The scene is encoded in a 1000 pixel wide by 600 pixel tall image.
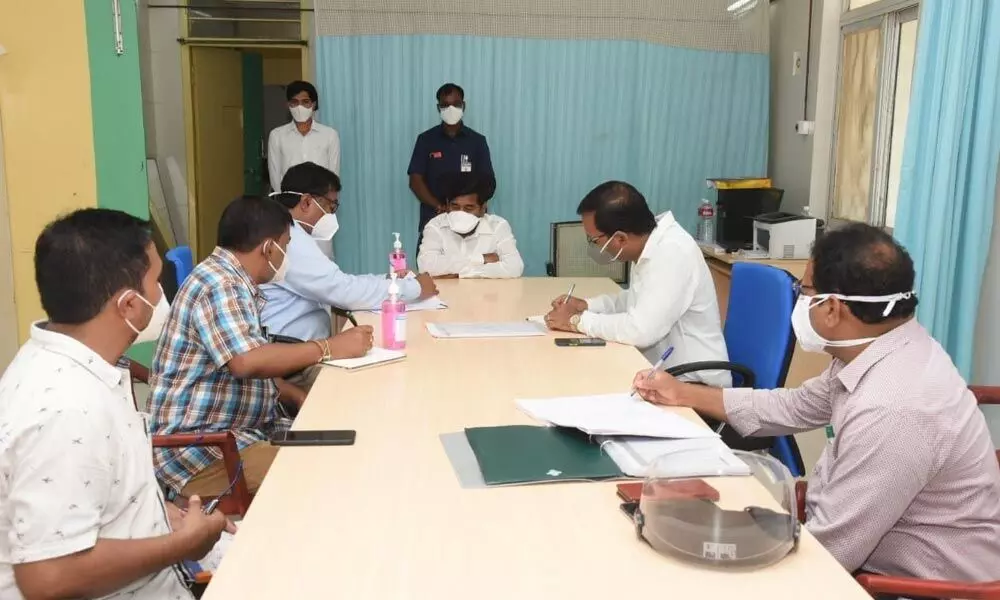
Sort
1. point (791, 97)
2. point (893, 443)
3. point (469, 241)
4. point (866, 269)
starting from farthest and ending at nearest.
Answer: point (791, 97) < point (469, 241) < point (866, 269) < point (893, 443)

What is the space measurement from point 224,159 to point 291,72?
208 centimetres

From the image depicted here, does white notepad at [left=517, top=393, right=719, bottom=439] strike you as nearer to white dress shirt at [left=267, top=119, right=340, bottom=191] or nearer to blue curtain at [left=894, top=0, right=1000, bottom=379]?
blue curtain at [left=894, top=0, right=1000, bottom=379]

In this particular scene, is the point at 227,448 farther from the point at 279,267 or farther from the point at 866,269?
the point at 866,269

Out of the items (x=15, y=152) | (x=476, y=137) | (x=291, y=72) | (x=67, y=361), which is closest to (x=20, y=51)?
(x=15, y=152)

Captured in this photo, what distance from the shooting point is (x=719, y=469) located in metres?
1.59

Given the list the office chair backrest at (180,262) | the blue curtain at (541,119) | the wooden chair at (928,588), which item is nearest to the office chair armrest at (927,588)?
the wooden chair at (928,588)

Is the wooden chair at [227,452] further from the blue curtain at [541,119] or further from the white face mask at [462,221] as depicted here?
the blue curtain at [541,119]

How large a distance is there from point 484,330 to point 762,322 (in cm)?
88

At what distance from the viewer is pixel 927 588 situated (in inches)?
53.4

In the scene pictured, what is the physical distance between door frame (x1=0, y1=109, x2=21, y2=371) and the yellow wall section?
20 millimetres

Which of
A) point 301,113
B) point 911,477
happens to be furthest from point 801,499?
point 301,113

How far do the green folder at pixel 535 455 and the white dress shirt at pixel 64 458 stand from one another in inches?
24.3

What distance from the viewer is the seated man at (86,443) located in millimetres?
1229

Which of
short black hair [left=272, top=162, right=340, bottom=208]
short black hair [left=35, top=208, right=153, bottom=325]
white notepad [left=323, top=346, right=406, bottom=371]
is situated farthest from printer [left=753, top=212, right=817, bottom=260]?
short black hair [left=35, top=208, right=153, bottom=325]
